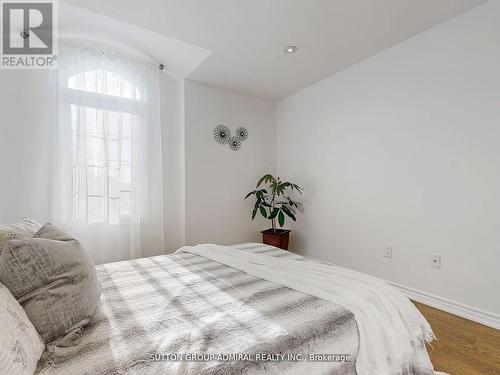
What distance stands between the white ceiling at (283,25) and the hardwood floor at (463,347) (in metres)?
2.41

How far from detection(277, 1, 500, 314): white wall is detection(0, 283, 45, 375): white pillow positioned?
2.67m

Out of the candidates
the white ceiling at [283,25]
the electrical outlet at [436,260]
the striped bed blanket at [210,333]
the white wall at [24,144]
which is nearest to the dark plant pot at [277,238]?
the electrical outlet at [436,260]

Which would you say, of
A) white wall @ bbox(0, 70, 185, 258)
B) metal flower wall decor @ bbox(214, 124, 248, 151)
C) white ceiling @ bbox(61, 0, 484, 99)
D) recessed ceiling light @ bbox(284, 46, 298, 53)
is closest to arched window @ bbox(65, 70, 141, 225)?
white wall @ bbox(0, 70, 185, 258)

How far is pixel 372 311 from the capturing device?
43.5 inches

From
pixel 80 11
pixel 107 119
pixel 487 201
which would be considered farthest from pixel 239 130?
pixel 487 201

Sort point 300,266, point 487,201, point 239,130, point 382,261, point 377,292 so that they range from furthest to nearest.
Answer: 1. point 239,130
2. point 382,261
3. point 487,201
4. point 300,266
5. point 377,292

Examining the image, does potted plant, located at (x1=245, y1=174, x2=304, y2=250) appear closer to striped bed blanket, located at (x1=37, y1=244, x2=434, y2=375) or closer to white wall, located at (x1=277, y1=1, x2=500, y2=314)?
white wall, located at (x1=277, y1=1, x2=500, y2=314)

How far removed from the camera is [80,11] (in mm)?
2084

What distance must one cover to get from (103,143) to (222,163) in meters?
1.40

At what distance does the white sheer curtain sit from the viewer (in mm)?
2461

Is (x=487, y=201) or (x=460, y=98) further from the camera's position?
(x=460, y=98)

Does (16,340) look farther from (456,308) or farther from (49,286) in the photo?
(456,308)

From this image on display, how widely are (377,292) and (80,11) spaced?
2.92 m

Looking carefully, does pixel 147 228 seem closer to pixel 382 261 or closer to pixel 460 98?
pixel 382 261
